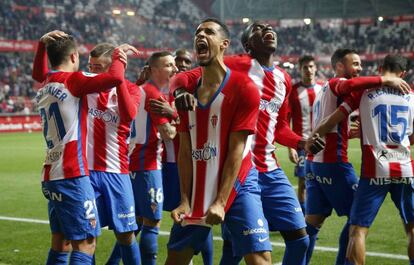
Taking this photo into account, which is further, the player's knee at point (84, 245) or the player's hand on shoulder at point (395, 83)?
the player's hand on shoulder at point (395, 83)

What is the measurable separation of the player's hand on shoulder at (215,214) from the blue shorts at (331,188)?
2786mm

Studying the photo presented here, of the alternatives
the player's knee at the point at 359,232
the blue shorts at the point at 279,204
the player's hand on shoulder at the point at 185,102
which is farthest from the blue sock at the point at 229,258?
the player's hand on shoulder at the point at 185,102

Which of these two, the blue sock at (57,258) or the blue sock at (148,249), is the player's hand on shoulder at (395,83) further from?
the blue sock at (57,258)

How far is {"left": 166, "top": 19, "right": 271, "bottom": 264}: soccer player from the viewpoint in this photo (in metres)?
4.29

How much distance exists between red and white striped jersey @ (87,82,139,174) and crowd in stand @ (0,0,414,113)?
1205 inches

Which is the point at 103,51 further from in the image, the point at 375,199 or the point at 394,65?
the point at 375,199

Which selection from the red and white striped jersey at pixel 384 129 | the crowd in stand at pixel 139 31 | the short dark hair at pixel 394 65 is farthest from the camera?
the crowd in stand at pixel 139 31

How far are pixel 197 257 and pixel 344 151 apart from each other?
1.95m

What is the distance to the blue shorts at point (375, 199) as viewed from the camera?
5844 mm

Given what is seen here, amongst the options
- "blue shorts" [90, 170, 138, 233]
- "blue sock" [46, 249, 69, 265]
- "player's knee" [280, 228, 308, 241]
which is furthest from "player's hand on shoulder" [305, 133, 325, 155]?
"blue sock" [46, 249, 69, 265]

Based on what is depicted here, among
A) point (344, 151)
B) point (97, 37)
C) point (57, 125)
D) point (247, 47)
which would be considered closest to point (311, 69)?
point (344, 151)

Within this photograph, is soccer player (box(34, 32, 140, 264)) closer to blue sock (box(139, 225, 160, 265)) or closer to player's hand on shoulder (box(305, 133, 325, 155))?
blue sock (box(139, 225, 160, 265))

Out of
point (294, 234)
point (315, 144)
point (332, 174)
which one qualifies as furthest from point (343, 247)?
point (315, 144)

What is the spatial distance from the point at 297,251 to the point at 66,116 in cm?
206
